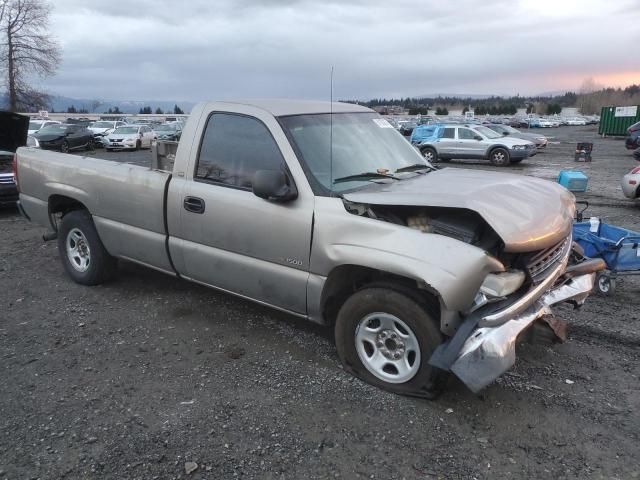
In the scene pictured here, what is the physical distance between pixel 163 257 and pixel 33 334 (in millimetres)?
1279

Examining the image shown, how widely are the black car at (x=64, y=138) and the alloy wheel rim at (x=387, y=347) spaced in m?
22.9

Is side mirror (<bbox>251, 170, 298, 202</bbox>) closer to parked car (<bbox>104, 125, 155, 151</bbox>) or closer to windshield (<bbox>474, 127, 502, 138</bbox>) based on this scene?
windshield (<bbox>474, 127, 502, 138</bbox>)

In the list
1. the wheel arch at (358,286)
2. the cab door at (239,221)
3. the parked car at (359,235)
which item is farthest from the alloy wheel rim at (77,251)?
the wheel arch at (358,286)

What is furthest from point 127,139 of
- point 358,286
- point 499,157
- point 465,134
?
point 358,286

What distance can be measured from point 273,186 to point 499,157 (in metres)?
19.9

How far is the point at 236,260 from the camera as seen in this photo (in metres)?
4.08

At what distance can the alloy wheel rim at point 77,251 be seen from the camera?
555cm

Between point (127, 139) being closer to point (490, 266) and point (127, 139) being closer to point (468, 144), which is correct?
point (468, 144)

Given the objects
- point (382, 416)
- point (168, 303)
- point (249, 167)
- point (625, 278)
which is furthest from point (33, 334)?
point (625, 278)

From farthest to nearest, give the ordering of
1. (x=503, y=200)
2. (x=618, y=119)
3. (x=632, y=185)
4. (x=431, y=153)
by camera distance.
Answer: (x=618, y=119) < (x=431, y=153) < (x=632, y=185) < (x=503, y=200)

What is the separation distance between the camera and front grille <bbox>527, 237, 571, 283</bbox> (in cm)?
339

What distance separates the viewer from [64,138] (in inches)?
973

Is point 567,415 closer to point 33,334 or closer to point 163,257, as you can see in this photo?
point 163,257

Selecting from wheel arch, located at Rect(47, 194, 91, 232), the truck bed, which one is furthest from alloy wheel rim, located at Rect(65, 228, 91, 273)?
the truck bed
